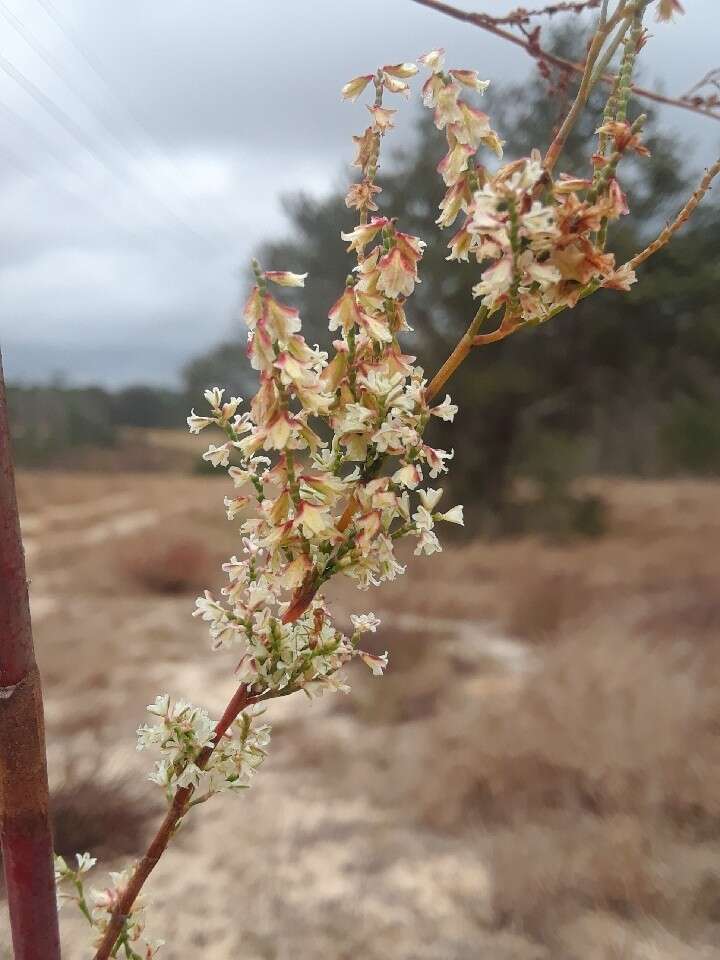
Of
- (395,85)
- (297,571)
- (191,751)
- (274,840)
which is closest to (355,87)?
(395,85)

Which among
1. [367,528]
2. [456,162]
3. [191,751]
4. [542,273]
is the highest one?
[456,162]

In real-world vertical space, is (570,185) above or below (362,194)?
below

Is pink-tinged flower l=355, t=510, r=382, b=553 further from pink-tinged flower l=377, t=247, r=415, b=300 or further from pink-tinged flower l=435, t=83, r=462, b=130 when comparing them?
pink-tinged flower l=435, t=83, r=462, b=130

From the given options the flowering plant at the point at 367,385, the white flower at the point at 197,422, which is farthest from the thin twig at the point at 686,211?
the white flower at the point at 197,422

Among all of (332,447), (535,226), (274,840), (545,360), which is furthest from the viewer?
(545,360)

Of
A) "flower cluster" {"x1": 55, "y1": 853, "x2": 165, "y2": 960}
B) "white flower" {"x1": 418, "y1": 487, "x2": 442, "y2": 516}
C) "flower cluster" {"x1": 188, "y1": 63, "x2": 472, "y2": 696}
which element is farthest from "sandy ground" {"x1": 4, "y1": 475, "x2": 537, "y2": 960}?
"white flower" {"x1": 418, "y1": 487, "x2": 442, "y2": 516}

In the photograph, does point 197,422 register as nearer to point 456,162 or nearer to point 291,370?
point 291,370

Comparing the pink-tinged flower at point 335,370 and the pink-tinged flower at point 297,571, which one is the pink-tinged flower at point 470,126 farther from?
the pink-tinged flower at point 297,571
